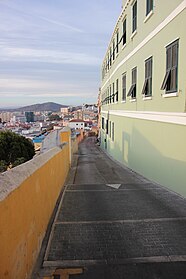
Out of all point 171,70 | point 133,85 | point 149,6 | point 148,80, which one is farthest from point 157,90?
point 133,85

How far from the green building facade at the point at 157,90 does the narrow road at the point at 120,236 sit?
170 cm

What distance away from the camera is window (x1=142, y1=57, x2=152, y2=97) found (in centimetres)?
1187

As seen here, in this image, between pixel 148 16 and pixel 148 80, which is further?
pixel 148 80

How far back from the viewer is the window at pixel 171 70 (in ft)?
29.4

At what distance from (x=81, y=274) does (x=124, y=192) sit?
17.7 feet

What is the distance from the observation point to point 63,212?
7.30m

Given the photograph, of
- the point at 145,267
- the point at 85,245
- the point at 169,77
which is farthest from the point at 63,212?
the point at 169,77

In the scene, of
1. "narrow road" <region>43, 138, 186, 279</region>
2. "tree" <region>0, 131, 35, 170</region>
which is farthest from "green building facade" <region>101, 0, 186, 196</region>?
"tree" <region>0, 131, 35, 170</region>

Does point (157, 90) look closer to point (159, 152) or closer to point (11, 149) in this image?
point (159, 152)

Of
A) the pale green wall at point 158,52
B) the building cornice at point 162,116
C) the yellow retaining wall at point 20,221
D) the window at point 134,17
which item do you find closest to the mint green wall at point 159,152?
the building cornice at point 162,116

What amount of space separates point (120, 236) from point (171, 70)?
20.0ft

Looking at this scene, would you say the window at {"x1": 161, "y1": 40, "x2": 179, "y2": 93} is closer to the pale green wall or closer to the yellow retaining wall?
the pale green wall

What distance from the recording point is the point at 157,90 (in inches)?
427

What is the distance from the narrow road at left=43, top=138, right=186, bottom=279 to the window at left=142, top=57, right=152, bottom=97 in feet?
16.1
